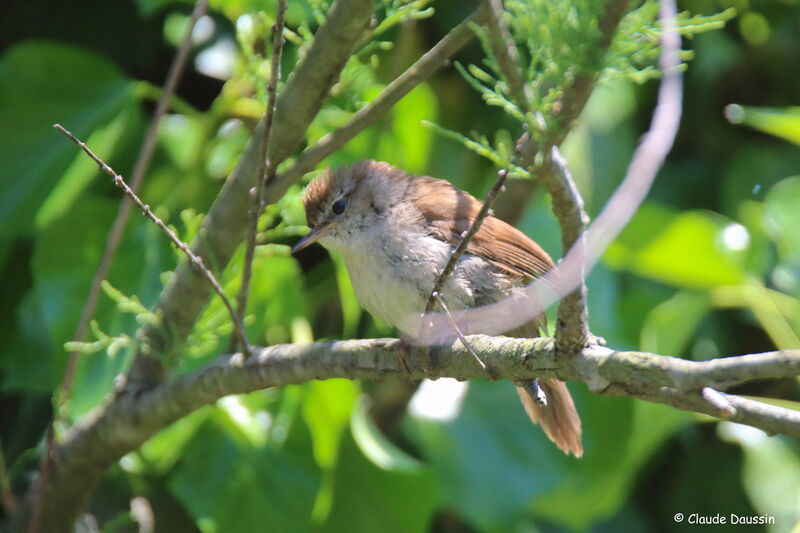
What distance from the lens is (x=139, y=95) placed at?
147 inches

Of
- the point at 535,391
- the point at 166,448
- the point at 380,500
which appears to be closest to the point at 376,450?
the point at 380,500

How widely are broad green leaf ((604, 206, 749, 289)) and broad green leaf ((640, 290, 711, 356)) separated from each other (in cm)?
8

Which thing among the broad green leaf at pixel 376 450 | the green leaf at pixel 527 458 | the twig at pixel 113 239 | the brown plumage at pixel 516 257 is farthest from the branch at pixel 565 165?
the green leaf at pixel 527 458

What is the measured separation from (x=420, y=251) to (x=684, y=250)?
49.2 inches

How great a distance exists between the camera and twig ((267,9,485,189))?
8.18 ft

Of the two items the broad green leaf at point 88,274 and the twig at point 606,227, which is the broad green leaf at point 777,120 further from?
the broad green leaf at point 88,274

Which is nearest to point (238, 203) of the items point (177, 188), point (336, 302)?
point (177, 188)

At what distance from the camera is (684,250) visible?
371 cm

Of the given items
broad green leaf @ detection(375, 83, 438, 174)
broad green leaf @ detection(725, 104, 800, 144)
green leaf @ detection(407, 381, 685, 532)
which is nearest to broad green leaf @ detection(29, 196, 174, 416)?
broad green leaf @ detection(375, 83, 438, 174)

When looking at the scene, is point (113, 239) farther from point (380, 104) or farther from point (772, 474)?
point (772, 474)

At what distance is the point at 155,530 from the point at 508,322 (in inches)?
64.6

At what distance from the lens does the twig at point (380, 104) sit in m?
2.49

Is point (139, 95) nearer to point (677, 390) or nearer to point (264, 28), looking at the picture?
point (264, 28)

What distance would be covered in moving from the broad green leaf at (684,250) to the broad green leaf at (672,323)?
0.08 meters
